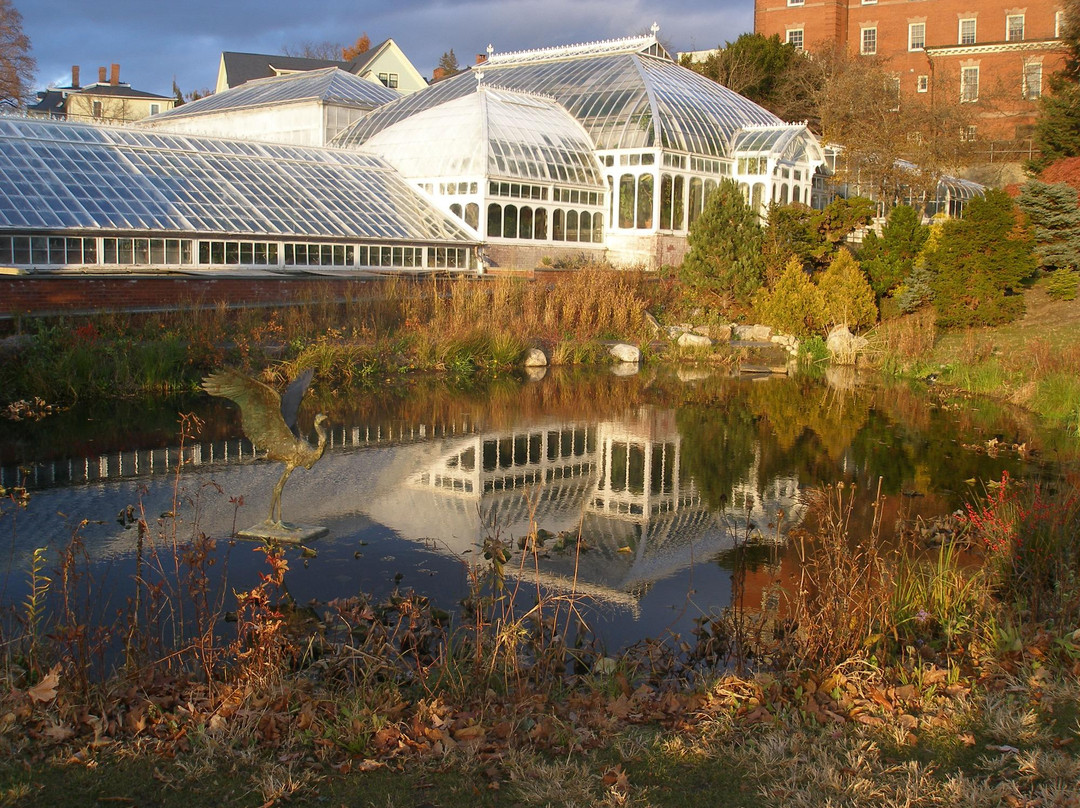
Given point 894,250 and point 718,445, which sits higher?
point 894,250

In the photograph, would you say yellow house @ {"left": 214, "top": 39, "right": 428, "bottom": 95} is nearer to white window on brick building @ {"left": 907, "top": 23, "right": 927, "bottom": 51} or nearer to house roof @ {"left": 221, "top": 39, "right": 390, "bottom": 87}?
house roof @ {"left": 221, "top": 39, "right": 390, "bottom": 87}

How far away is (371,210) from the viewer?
95.5 feet

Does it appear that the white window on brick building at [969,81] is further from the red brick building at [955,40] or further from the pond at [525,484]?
the pond at [525,484]

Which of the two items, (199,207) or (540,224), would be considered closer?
(199,207)

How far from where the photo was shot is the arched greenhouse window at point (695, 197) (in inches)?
1353

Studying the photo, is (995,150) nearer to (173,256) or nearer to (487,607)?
(173,256)

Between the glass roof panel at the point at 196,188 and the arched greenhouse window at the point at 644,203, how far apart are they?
668cm

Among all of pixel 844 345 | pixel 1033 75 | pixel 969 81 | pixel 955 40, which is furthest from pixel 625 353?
pixel 955 40

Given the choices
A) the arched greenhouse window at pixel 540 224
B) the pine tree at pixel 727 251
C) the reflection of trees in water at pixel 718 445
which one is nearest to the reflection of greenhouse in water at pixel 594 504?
the reflection of trees in water at pixel 718 445

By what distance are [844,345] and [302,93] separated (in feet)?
86.3

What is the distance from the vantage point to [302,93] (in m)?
40.1

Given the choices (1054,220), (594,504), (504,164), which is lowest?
(594,504)

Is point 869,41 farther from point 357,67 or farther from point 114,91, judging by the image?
point 114,91

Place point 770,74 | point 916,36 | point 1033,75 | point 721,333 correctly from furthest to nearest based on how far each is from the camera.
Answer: point 916,36, point 1033,75, point 770,74, point 721,333
